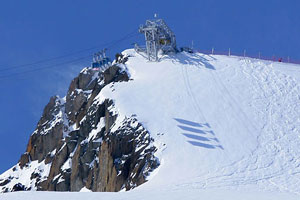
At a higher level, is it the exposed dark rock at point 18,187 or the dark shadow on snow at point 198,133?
the exposed dark rock at point 18,187

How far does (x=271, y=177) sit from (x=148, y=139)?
42.1ft

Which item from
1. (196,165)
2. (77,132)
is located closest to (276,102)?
(196,165)

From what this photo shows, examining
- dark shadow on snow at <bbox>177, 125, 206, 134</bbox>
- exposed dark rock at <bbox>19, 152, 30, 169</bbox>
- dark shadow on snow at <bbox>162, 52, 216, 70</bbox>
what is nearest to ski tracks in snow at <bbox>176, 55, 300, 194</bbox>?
dark shadow on snow at <bbox>162, 52, 216, 70</bbox>

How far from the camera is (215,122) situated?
70438 millimetres

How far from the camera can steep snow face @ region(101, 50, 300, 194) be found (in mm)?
59781

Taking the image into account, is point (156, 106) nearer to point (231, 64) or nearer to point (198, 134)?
point (198, 134)

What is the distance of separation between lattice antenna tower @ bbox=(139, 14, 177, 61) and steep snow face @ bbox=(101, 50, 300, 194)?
5.36 ft

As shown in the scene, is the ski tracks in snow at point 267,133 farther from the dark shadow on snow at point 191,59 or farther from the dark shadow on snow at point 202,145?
the dark shadow on snow at point 202,145

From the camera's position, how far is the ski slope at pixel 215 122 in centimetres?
5719

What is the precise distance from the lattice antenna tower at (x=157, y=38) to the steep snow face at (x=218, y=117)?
1635 mm

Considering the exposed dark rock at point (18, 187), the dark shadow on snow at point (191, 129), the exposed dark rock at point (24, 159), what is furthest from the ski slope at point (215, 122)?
the exposed dark rock at point (24, 159)

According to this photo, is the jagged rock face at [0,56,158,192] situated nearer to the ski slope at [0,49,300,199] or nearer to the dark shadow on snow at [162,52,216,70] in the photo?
the ski slope at [0,49,300,199]

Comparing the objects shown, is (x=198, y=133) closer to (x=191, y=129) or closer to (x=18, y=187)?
(x=191, y=129)

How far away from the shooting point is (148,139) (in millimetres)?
67000
